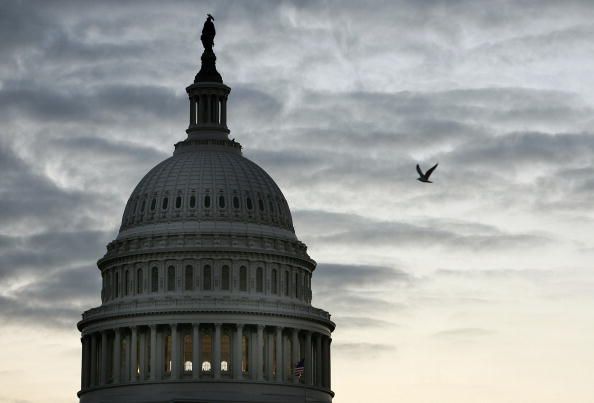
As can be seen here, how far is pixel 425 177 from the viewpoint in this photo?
130 m
